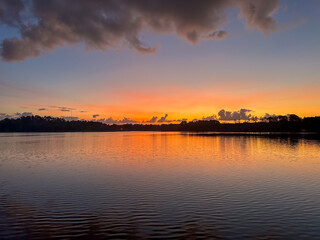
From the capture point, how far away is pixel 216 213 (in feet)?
53.1

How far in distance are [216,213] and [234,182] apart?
1030 centimetres

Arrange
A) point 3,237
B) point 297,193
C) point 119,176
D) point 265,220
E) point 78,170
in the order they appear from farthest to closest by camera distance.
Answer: point 78,170, point 119,176, point 297,193, point 265,220, point 3,237

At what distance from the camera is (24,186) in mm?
24391

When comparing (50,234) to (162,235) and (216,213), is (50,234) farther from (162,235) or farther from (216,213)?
(216,213)

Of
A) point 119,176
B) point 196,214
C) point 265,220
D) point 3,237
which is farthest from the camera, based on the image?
point 119,176

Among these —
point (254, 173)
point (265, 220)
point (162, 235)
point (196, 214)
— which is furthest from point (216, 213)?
point (254, 173)

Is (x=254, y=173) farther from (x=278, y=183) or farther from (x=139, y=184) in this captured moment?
(x=139, y=184)

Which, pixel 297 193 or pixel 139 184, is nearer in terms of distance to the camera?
pixel 297 193

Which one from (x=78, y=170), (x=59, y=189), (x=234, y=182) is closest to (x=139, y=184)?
(x=59, y=189)

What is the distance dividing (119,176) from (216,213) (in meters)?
15.7

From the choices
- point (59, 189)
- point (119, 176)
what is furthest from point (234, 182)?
point (59, 189)

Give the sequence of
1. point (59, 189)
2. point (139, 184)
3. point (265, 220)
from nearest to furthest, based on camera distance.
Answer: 1. point (265, 220)
2. point (59, 189)
3. point (139, 184)

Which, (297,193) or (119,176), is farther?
(119,176)

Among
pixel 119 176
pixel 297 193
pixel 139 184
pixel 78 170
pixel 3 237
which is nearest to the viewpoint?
pixel 3 237
